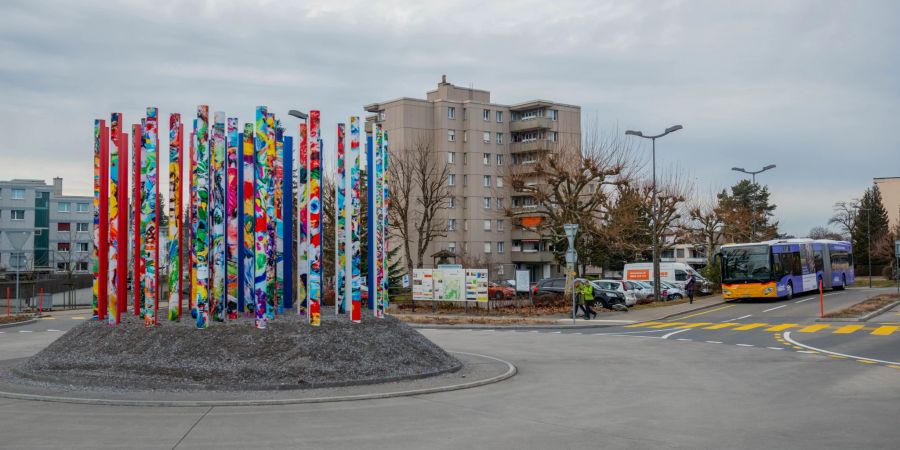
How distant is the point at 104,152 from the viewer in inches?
583

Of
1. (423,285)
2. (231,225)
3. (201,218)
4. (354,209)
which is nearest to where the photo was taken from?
(201,218)

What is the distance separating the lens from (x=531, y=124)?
82.4m

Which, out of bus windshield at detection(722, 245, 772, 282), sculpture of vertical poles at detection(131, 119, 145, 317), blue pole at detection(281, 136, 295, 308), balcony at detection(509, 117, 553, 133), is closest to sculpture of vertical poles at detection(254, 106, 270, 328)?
blue pole at detection(281, 136, 295, 308)

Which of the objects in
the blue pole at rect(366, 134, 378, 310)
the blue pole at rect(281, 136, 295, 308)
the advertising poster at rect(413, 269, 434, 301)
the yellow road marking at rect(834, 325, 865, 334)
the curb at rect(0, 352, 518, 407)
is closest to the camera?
the curb at rect(0, 352, 518, 407)

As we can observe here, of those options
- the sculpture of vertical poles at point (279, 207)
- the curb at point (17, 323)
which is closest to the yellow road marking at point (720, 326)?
the sculpture of vertical poles at point (279, 207)

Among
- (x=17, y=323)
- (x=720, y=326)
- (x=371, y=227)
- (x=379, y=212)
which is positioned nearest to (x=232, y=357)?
(x=371, y=227)

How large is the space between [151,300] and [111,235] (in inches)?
64.0

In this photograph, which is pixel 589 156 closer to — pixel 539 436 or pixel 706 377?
pixel 706 377

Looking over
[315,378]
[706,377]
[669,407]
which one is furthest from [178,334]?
[706,377]

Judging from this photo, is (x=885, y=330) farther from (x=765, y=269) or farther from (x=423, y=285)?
(x=423, y=285)

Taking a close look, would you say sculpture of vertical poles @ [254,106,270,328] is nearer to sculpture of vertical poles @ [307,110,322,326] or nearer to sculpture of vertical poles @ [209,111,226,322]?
sculpture of vertical poles @ [209,111,226,322]

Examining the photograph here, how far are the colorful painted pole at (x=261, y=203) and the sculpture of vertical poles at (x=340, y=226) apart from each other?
146cm

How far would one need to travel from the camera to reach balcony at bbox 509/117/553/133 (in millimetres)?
82062

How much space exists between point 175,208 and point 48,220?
3538 inches
